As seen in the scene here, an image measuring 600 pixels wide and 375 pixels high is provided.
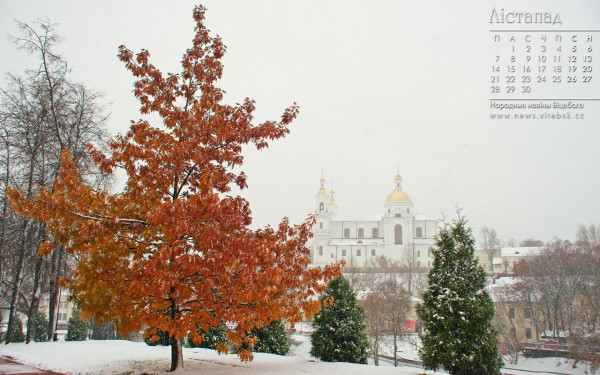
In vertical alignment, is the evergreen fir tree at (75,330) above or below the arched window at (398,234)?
below

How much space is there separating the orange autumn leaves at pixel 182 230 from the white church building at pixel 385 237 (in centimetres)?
7511

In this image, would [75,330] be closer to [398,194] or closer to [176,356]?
[176,356]

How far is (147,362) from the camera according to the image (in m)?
9.91

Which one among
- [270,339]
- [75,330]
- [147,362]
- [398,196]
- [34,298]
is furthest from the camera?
[398,196]

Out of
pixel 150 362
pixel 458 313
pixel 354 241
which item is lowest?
pixel 150 362

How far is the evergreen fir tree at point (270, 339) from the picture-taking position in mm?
13047

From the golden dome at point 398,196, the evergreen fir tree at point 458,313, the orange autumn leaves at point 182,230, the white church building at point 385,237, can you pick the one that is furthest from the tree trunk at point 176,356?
the golden dome at point 398,196

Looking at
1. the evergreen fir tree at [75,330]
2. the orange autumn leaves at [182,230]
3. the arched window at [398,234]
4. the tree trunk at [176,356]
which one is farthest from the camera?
the arched window at [398,234]

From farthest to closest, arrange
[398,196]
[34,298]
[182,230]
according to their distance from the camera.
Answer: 1. [398,196]
2. [34,298]
3. [182,230]

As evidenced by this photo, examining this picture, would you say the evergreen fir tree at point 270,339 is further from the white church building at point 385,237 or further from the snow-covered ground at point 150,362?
the white church building at point 385,237

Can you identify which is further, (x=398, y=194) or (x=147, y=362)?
(x=398, y=194)

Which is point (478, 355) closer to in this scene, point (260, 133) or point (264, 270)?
point (264, 270)

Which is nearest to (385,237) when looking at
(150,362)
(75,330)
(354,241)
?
(354,241)

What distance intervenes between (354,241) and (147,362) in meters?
81.3
